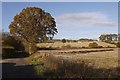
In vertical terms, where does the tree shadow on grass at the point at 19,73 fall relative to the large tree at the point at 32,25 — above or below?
below

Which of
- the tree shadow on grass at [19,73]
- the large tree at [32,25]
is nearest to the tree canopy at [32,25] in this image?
the large tree at [32,25]

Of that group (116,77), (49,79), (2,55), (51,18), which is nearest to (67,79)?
(49,79)

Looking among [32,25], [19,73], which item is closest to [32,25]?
[32,25]

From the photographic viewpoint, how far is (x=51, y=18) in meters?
66.2

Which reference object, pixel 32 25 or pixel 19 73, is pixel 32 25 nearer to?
pixel 32 25

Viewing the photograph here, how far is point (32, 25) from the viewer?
63.6 m

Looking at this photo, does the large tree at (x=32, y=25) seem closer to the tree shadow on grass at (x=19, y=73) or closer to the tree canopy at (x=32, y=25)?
the tree canopy at (x=32, y=25)

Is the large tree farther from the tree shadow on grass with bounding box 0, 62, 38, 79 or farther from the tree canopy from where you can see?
the tree shadow on grass with bounding box 0, 62, 38, 79

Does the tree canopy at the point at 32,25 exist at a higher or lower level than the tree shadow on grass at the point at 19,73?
higher

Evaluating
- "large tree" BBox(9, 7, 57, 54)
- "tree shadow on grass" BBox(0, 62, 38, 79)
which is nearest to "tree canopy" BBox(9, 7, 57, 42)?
"large tree" BBox(9, 7, 57, 54)

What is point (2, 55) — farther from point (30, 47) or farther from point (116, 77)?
point (116, 77)

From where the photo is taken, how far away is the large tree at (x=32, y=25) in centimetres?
6384

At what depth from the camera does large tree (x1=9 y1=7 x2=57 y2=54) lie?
209 feet

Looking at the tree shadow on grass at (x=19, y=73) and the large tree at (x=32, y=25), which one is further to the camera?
the large tree at (x=32, y=25)
